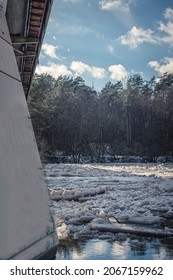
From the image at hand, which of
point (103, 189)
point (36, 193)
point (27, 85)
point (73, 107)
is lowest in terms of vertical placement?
point (103, 189)

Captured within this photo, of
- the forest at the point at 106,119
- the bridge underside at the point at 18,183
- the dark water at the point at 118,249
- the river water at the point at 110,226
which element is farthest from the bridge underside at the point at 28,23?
the forest at the point at 106,119

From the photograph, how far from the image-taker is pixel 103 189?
449 inches

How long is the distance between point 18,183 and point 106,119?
51.0 metres

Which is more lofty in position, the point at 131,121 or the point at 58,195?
the point at 131,121

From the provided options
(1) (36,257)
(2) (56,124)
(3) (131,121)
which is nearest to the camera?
(1) (36,257)

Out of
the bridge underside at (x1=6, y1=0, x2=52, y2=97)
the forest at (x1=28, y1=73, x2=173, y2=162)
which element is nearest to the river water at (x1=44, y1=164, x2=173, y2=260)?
the bridge underside at (x1=6, y1=0, x2=52, y2=97)

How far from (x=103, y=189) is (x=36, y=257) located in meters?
7.68

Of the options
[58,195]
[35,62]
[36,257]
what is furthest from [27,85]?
[36,257]

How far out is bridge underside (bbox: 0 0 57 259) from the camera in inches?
139

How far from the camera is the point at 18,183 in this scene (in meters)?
3.88

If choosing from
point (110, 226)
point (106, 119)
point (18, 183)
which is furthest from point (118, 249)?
point (106, 119)

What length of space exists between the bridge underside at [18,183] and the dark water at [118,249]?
489 mm

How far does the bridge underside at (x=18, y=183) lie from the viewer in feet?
11.6
